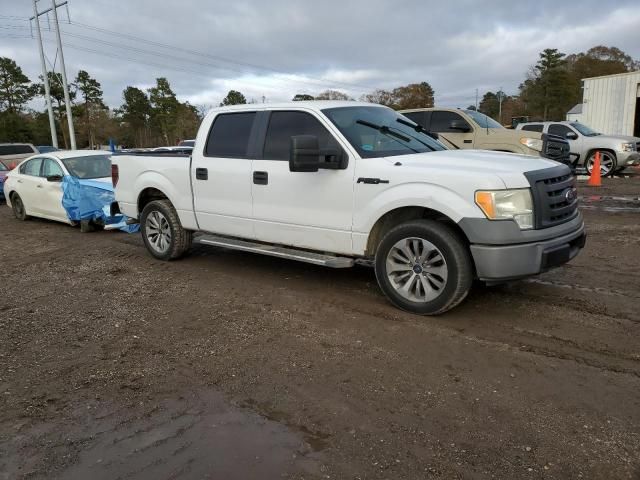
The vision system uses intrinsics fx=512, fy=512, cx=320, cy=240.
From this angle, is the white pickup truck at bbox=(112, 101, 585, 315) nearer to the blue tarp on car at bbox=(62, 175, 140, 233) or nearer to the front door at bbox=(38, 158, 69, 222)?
the blue tarp on car at bbox=(62, 175, 140, 233)

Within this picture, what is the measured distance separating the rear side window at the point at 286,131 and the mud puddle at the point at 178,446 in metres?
2.91

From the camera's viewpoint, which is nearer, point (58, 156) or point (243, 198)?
point (243, 198)

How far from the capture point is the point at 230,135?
6062 millimetres

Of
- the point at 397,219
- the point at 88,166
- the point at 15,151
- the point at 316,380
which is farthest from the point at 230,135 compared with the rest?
the point at 15,151

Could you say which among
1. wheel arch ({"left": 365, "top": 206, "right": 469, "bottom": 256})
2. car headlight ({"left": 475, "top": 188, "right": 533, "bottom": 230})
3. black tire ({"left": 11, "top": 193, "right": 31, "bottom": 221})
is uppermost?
car headlight ({"left": 475, "top": 188, "right": 533, "bottom": 230})

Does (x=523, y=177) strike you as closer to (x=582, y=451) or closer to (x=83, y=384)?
(x=582, y=451)

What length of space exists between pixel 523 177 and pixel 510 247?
0.61 metres

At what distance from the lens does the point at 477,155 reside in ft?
16.5

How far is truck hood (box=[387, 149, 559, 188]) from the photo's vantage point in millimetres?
4258

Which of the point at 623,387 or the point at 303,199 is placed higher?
the point at 303,199

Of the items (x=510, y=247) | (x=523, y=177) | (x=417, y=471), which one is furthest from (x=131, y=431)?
(x=523, y=177)

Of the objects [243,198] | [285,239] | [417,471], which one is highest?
[243,198]

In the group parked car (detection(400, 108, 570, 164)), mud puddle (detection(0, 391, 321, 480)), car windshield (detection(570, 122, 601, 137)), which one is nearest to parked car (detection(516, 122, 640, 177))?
car windshield (detection(570, 122, 601, 137))

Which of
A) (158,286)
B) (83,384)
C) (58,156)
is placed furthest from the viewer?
(58,156)
